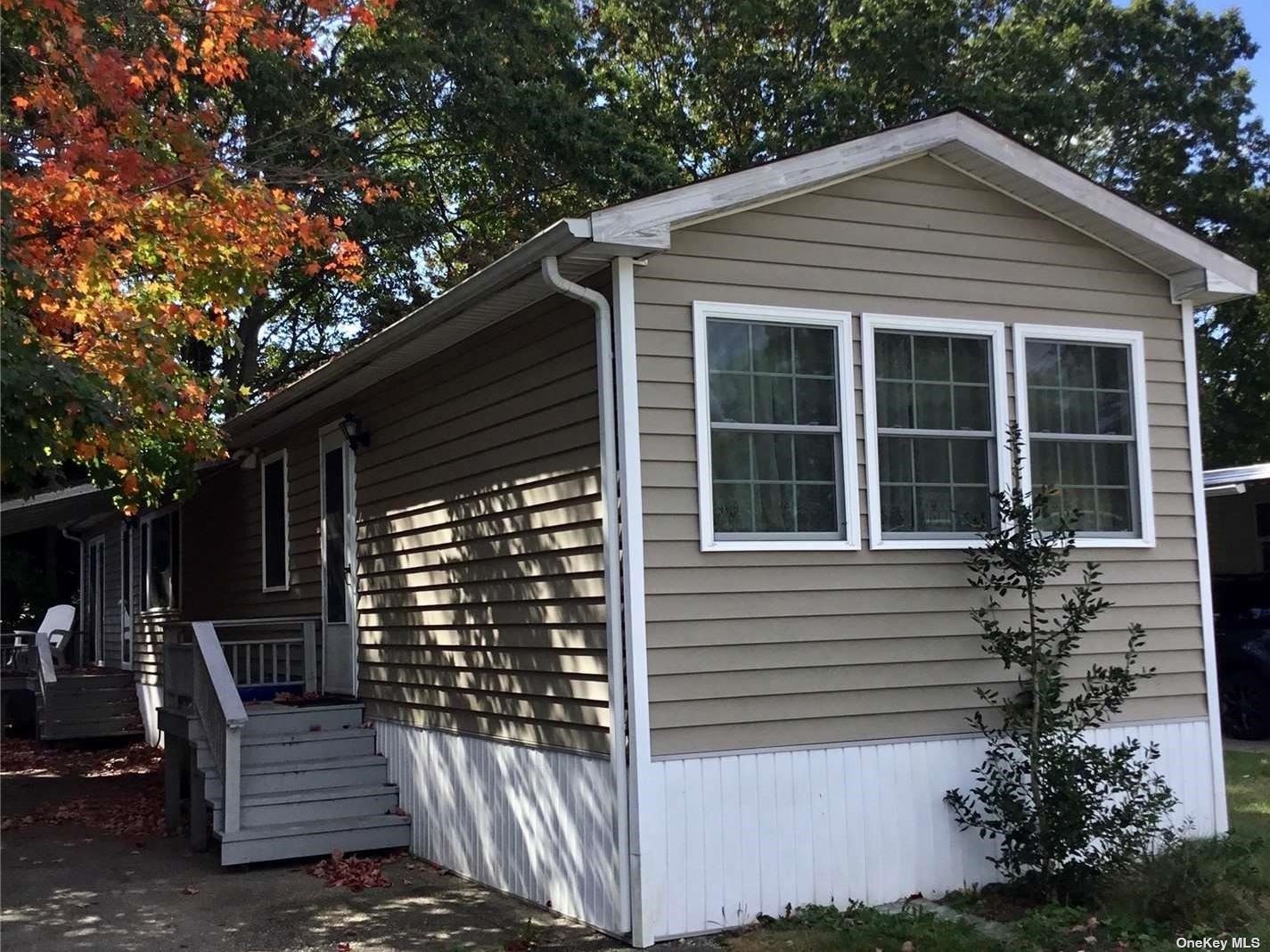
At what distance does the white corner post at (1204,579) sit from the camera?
27.5ft

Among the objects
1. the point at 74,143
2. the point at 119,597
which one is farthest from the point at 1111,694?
the point at 119,597

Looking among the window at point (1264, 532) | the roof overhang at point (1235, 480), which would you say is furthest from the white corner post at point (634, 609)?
the window at point (1264, 532)

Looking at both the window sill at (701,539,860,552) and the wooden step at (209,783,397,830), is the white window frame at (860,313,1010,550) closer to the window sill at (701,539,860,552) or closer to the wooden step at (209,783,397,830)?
the window sill at (701,539,860,552)

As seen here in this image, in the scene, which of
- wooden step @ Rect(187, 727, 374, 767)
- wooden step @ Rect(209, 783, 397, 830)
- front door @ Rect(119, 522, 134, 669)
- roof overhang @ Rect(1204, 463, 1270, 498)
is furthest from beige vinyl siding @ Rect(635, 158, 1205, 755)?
front door @ Rect(119, 522, 134, 669)

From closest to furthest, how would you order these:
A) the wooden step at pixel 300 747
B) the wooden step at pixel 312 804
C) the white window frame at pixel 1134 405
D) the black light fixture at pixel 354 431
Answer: the white window frame at pixel 1134 405 < the wooden step at pixel 312 804 < the wooden step at pixel 300 747 < the black light fixture at pixel 354 431

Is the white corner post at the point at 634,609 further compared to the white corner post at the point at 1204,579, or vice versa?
the white corner post at the point at 1204,579

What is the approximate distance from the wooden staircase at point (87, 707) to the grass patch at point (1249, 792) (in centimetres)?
1290

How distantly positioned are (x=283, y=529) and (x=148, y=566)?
19.1ft

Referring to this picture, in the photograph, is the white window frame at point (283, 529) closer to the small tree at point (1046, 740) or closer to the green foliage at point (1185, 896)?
the small tree at point (1046, 740)

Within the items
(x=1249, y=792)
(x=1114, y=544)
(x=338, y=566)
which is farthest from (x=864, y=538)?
(x=338, y=566)

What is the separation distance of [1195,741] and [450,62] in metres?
A: 12.1

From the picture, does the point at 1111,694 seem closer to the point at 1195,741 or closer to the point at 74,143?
the point at 1195,741

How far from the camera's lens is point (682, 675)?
686 centimetres

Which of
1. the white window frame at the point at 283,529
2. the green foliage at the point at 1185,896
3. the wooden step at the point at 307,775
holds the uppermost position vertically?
the white window frame at the point at 283,529
